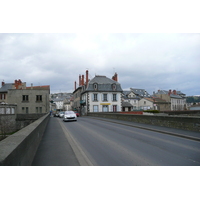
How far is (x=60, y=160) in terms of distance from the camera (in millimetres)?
6473

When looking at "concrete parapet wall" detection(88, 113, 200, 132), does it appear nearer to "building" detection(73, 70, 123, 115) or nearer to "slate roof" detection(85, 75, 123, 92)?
"building" detection(73, 70, 123, 115)

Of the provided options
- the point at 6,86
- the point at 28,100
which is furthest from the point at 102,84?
the point at 6,86

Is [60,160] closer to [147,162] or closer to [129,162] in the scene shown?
[129,162]

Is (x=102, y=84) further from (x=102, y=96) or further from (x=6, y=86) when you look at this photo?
(x=6, y=86)

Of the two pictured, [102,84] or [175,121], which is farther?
[102,84]

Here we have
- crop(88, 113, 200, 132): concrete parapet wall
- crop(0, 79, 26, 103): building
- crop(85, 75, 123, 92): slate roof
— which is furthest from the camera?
crop(0, 79, 26, 103): building

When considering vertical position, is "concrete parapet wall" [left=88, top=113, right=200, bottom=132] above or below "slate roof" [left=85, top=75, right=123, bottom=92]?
below

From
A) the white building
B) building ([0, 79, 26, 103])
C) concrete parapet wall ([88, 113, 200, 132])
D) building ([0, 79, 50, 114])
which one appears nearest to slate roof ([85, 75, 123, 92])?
the white building

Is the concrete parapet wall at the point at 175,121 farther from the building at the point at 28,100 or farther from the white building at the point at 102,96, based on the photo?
the building at the point at 28,100

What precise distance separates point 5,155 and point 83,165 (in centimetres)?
273

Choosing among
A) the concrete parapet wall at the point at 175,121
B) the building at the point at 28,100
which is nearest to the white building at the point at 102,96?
the building at the point at 28,100

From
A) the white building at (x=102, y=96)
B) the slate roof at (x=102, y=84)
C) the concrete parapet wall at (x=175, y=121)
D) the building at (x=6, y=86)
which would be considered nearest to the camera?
the concrete parapet wall at (x=175, y=121)

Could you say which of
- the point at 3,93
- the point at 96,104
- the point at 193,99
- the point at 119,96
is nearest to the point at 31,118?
the point at 96,104

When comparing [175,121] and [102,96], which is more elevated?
[102,96]
